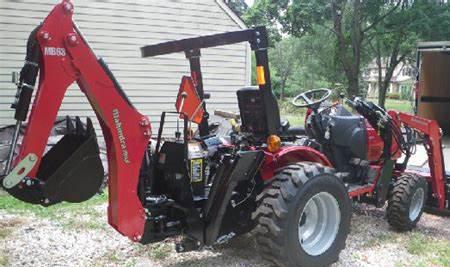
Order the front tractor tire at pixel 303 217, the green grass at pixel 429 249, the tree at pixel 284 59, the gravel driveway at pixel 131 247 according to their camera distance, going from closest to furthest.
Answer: the front tractor tire at pixel 303 217, the gravel driveway at pixel 131 247, the green grass at pixel 429 249, the tree at pixel 284 59

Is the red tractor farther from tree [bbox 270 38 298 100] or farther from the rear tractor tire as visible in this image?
tree [bbox 270 38 298 100]

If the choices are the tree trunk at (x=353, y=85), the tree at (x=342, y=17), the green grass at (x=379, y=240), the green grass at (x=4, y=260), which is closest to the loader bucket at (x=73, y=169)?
the green grass at (x=4, y=260)

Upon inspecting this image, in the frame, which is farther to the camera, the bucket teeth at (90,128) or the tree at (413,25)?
the tree at (413,25)

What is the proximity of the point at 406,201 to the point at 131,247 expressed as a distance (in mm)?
3036

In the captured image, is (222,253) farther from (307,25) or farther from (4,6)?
(307,25)

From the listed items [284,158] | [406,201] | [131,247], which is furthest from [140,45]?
[284,158]

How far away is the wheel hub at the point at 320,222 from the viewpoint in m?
4.39

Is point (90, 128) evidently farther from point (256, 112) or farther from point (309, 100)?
point (309, 100)

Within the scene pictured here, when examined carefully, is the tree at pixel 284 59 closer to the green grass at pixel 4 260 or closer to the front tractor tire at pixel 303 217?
the front tractor tire at pixel 303 217

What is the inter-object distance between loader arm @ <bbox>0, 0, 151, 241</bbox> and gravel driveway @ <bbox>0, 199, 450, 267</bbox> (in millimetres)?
991

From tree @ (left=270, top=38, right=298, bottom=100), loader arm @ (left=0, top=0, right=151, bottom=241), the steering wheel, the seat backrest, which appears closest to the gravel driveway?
loader arm @ (left=0, top=0, right=151, bottom=241)

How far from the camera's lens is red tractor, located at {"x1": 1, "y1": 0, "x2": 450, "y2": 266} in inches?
130

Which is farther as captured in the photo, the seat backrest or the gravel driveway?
the gravel driveway

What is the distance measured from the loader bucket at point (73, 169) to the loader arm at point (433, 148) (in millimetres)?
3793
